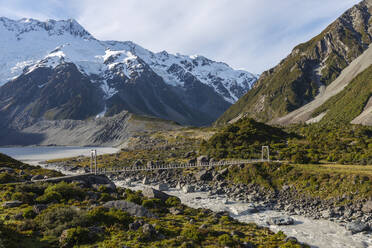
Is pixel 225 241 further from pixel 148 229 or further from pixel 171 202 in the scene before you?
pixel 171 202

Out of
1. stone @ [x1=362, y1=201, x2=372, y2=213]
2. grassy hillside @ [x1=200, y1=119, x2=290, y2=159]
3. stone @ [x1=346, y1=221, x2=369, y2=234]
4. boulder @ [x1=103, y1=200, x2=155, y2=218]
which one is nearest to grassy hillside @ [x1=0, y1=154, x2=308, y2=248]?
boulder @ [x1=103, y1=200, x2=155, y2=218]

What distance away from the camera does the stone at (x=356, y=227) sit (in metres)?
30.7

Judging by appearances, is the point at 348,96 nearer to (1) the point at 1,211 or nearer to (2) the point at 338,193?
(2) the point at 338,193

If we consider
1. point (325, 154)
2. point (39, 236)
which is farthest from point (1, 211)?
point (325, 154)

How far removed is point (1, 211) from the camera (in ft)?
79.2

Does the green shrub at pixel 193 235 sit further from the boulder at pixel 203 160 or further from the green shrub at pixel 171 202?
the boulder at pixel 203 160

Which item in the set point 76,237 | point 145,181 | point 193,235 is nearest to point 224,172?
point 145,181

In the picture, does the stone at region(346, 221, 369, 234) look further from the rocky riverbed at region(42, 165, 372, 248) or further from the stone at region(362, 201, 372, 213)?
the stone at region(362, 201, 372, 213)

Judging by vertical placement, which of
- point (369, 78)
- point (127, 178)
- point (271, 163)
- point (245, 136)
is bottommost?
point (127, 178)

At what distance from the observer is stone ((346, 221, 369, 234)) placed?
3066 centimetres

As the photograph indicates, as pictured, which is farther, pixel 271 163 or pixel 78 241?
pixel 271 163

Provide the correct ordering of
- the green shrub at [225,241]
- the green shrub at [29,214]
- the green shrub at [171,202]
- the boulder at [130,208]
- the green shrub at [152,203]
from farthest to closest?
the green shrub at [171,202]
the green shrub at [152,203]
the boulder at [130,208]
the green shrub at [29,214]
the green shrub at [225,241]

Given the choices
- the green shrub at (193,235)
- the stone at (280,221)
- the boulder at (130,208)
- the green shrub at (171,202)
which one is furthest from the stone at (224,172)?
the green shrub at (193,235)

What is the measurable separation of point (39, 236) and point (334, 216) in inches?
1410
